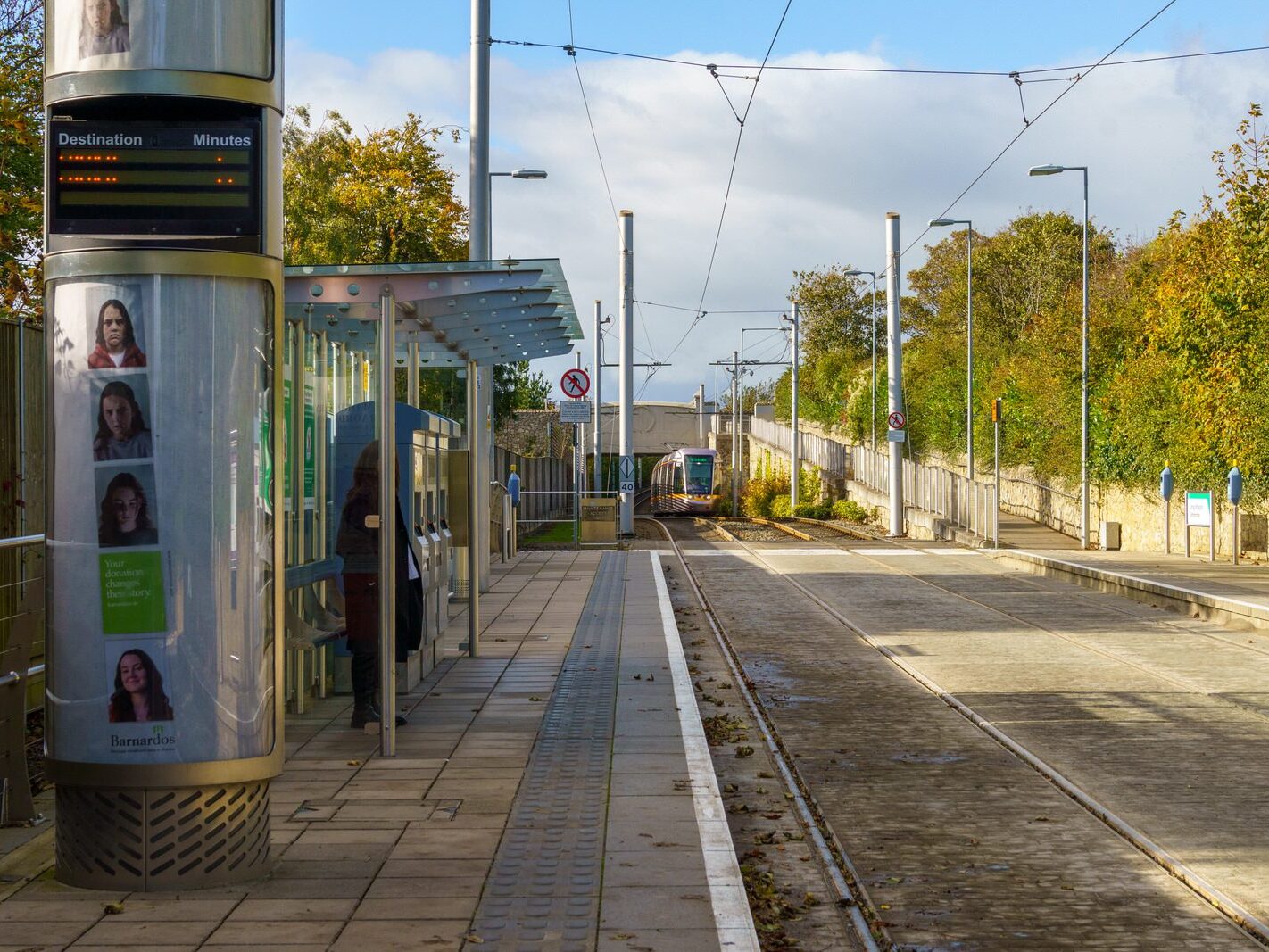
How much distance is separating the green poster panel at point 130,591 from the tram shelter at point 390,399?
2514mm

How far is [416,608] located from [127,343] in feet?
14.6

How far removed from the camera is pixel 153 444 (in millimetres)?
5770

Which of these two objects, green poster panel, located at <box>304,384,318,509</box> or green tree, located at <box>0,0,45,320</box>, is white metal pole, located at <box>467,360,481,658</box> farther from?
green tree, located at <box>0,0,45,320</box>

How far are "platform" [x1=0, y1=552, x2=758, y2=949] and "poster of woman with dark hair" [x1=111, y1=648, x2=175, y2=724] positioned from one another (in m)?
0.67

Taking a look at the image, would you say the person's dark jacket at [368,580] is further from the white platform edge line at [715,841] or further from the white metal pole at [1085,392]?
the white metal pole at [1085,392]

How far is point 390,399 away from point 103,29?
2.92m

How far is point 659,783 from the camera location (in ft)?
25.7

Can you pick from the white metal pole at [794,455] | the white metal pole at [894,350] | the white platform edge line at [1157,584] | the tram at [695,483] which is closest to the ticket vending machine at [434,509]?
the white platform edge line at [1157,584]

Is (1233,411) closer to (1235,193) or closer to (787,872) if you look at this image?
(1235,193)

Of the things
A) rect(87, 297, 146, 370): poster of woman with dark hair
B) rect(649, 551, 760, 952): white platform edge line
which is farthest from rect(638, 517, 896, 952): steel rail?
rect(87, 297, 146, 370): poster of woman with dark hair

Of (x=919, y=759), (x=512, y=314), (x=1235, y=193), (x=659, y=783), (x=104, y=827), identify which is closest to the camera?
(x=104, y=827)

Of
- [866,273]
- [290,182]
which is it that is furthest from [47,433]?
[866,273]

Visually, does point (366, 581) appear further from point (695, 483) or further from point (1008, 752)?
point (695, 483)

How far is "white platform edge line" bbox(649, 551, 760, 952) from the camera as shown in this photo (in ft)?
17.2
